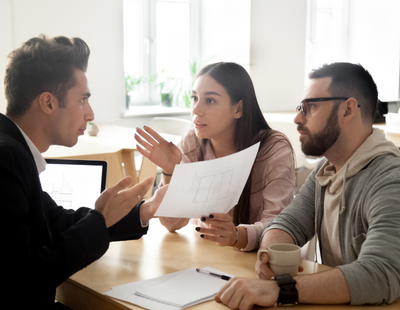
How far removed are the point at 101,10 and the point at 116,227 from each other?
11.5 feet

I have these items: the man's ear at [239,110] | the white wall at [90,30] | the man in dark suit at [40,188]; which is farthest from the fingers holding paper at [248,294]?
the white wall at [90,30]

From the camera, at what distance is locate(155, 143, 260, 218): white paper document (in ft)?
4.20

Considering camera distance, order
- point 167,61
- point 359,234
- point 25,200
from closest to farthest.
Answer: point 25,200, point 359,234, point 167,61

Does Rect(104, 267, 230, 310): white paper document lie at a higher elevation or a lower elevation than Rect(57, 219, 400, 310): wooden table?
higher

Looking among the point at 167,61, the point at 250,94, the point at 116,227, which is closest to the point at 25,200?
the point at 116,227

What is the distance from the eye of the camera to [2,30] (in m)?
4.03

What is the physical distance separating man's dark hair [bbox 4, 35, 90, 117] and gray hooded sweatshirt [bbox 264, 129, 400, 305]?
79 cm

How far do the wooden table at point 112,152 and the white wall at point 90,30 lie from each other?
860 mm

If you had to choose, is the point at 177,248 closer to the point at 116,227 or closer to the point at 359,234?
the point at 116,227

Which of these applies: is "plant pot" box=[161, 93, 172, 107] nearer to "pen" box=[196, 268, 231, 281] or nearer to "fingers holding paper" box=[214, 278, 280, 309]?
"pen" box=[196, 268, 231, 281]

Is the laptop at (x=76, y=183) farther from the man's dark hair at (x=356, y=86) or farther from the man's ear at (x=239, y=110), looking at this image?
the man's dark hair at (x=356, y=86)

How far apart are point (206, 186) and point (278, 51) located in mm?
4613

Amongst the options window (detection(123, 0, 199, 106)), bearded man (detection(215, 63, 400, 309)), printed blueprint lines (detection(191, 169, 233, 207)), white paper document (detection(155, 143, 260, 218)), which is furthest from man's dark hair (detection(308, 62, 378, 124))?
window (detection(123, 0, 199, 106))

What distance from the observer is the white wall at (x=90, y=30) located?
408 cm
